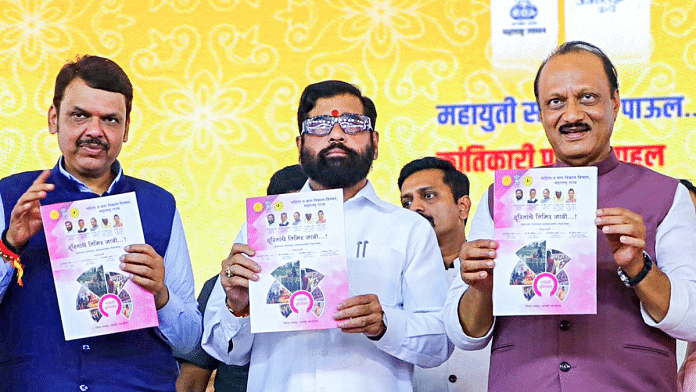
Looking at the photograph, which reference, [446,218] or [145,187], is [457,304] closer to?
[145,187]

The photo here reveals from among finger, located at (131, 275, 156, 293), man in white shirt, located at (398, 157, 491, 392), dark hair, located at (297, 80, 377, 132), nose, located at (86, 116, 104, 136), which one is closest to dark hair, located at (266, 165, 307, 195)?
man in white shirt, located at (398, 157, 491, 392)

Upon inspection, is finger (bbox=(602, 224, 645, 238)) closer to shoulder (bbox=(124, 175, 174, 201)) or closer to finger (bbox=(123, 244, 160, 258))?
finger (bbox=(123, 244, 160, 258))

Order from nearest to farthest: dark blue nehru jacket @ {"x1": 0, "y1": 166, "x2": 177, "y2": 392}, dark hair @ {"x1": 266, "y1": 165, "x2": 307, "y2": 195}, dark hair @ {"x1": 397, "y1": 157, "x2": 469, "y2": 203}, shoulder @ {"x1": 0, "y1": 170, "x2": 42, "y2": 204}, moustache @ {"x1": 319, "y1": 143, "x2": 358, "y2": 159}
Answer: dark blue nehru jacket @ {"x1": 0, "y1": 166, "x2": 177, "y2": 392}, shoulder @ {"x1": 0, "y1": 170, "x2": 42, "y2": 204}, moustache @ {"x1": 319, "y1": 143, "x2": 358, "y2": 159}, dark hair @ {"x1": 266, "y1": 165, "x2": 307, "y2": 195}, dark hair @ {"x1": 397, "y1": 157, "x2": 469, "y2": 203}

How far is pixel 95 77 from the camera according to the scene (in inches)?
123

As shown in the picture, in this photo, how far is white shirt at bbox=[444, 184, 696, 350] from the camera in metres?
2.55

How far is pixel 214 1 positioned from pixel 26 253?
260 centimetres

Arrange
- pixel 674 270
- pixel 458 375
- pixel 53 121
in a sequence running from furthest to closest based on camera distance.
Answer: pixel 458 375
pixel 53 121
pixel 674 270

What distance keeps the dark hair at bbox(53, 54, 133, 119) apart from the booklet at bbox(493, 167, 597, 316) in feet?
4.21

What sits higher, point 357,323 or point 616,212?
point 616,212

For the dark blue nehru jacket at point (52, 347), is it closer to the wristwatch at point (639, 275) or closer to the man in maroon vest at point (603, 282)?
the man in maroon vest at point (603, 282)

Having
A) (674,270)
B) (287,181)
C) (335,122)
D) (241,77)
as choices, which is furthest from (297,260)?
(241,77)

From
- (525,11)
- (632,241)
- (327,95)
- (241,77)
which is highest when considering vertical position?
(525,11)

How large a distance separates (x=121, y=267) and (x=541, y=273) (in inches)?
47.9

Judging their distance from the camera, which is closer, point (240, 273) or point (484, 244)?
point (484, 244)
